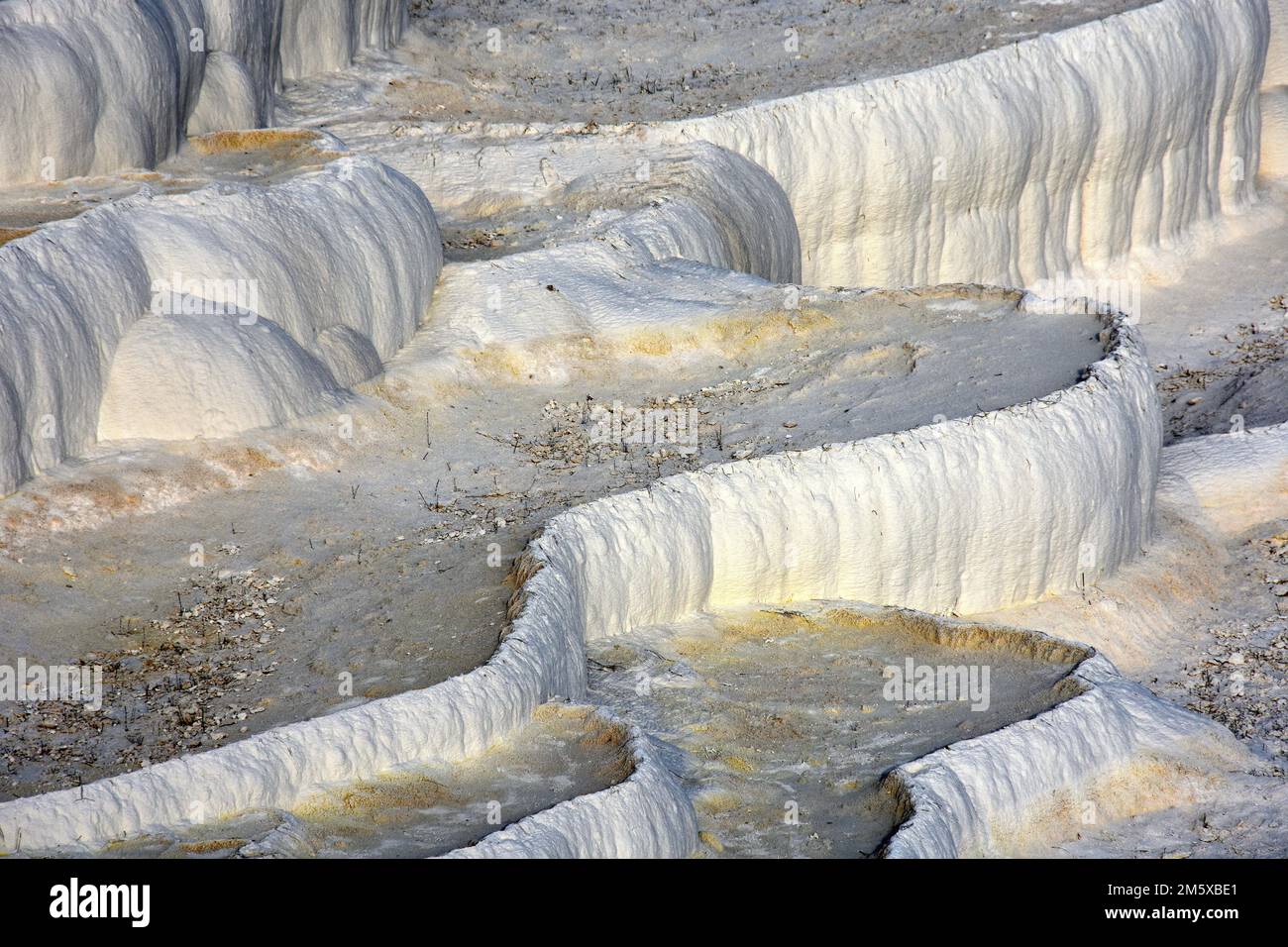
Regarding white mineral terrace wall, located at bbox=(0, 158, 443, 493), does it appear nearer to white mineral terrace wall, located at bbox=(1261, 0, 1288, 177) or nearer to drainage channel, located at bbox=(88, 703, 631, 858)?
drainage channel, located at bbox=(88, 703, 631, 858)

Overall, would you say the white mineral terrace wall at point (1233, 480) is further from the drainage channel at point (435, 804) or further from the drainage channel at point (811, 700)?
the drainage channel at point (435, 804)

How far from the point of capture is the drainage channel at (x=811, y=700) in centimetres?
945

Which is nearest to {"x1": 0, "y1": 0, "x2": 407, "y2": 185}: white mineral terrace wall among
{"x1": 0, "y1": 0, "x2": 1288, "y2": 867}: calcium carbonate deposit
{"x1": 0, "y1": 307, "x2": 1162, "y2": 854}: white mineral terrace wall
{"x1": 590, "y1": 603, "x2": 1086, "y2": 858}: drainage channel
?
{"x1": 0, "y1": 0, "x2": 1288, "y2": 867}: calcium carbonate deposit

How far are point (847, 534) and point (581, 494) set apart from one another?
191 cm

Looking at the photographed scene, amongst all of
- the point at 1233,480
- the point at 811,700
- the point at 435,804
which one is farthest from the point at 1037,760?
the point at 1233,480

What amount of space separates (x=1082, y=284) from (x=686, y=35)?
19.3 feet

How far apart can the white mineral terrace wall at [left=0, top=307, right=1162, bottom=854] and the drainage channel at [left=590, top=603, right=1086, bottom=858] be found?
1.20 ft

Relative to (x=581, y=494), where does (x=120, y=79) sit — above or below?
above

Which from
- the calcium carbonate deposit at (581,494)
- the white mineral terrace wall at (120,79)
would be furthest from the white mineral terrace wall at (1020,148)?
the white mineral terrace wall at (120,79)

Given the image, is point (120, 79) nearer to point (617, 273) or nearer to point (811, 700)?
point (617, 273)

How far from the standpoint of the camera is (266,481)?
11805 mm

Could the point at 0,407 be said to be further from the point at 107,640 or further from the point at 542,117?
the point at 542,117

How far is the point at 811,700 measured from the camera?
1076 cm
